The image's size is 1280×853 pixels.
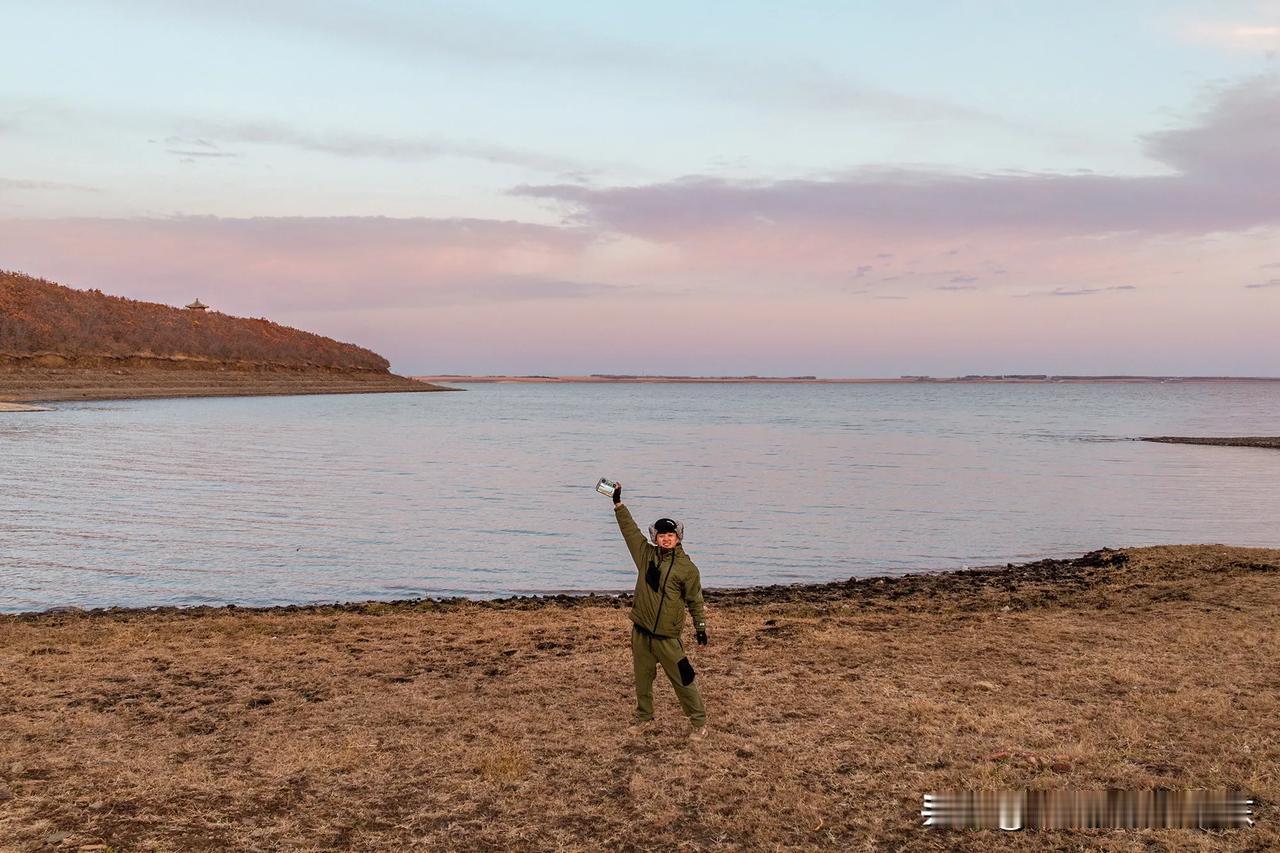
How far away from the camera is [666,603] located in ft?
27.6

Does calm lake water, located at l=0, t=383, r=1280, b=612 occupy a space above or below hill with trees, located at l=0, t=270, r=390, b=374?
below

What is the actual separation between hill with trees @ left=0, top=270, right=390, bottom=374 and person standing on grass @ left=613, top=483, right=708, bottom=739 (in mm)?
119968

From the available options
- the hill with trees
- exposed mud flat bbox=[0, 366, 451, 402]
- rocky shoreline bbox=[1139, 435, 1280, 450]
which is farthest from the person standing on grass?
the hill with trees

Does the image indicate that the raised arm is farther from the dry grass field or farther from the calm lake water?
the calm lake water

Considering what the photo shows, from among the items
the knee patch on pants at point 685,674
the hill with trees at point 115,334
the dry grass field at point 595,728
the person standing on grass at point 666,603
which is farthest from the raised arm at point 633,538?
the hill with trees at point 115,334

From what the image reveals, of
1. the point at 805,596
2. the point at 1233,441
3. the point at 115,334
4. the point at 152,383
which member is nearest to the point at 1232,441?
the point at 1233,441

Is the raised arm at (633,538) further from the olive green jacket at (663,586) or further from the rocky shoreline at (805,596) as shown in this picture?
the rocky shoreline at (805,596)

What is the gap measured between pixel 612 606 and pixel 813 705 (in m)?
6.50

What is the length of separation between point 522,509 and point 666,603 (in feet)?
70.8

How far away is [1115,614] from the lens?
1407 centimetres

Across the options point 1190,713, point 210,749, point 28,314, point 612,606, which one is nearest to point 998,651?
point 1190,713

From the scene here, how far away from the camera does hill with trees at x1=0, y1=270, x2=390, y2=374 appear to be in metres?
116

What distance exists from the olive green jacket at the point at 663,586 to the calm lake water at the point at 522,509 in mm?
9803

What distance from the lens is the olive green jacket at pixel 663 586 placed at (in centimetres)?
840
